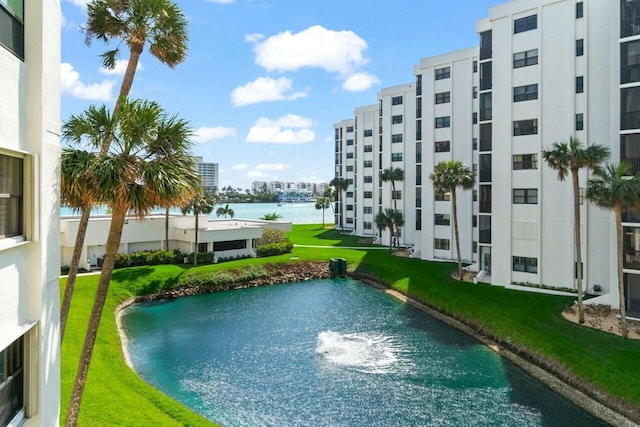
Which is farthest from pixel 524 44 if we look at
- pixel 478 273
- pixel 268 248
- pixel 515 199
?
pixel 268 248

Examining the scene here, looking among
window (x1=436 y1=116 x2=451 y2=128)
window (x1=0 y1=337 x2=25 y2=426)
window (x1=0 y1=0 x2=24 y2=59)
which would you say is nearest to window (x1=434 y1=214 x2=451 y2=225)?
window (x1=436 y1=116 x2=451 y2=128)

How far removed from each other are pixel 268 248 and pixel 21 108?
47222 mm

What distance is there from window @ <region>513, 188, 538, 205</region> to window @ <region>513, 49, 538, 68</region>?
985 centimetres

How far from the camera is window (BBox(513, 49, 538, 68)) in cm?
3491

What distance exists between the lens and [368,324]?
3117cm

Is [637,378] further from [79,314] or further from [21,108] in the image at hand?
[79,314]

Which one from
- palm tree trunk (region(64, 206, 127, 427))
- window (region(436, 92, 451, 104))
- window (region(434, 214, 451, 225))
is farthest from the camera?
window (region(436, 92, 451, 104))

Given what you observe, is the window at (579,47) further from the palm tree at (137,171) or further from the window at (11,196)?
the window at (11,196)

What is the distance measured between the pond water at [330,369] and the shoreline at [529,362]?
1.71 feet

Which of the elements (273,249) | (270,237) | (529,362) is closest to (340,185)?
(270,237)

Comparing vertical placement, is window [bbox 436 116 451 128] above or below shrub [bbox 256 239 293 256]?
above

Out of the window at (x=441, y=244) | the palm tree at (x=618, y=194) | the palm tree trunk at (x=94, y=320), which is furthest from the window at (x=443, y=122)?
the palm tree trunk at (x=94, y=320)

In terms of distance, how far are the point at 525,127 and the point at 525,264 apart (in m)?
10.8

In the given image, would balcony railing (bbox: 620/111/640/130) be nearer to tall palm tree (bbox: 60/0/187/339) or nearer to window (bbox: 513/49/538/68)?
window (bbox: 513/49/538/68)
